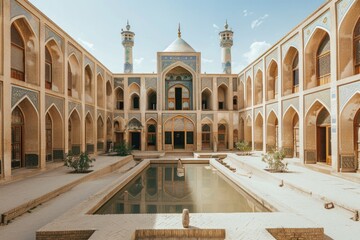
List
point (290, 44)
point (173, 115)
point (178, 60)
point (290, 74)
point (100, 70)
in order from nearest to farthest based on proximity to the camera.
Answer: point (290, 44) < point (290, 74) < point (100, 70) < point (173, 115) < point (178, 60)

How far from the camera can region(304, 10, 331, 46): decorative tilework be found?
9047 millimetres

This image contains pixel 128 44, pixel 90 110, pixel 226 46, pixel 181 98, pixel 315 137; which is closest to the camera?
pixel 315 137

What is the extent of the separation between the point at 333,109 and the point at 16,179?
11974 millimetres

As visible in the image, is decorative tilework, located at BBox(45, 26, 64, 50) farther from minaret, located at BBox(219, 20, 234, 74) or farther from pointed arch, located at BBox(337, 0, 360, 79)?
minaret, located at BBox(219, 20, 234, 74)

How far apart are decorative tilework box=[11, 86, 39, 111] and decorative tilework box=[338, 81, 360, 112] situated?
11.9m

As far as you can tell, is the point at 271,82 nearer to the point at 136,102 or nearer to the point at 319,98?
the point at 319,98

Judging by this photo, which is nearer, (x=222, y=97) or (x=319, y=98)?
(x=319, y=98)

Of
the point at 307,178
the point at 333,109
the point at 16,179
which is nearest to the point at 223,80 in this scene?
the point at 333,109

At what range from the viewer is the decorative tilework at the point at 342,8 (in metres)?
8.06

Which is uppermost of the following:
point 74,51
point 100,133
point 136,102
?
point 74,51

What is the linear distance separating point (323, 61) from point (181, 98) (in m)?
11.9

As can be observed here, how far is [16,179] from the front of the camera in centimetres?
824

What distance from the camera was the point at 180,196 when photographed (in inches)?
297

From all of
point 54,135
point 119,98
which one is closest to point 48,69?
point 54,135
